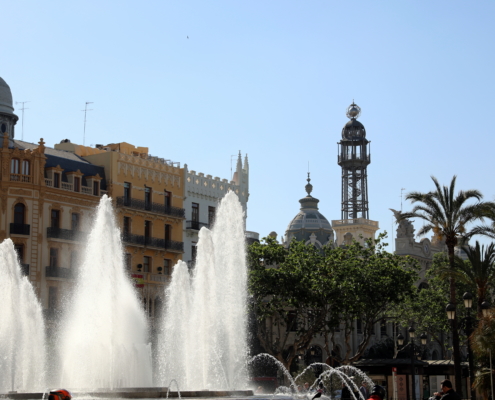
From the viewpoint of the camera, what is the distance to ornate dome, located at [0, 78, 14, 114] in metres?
A: 53.4

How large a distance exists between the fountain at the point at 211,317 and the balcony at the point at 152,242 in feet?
49.4

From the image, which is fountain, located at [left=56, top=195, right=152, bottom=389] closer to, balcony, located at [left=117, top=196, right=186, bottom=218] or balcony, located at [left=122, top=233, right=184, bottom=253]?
balcony, located at [left=122, top=233, right=184, bottom=253]

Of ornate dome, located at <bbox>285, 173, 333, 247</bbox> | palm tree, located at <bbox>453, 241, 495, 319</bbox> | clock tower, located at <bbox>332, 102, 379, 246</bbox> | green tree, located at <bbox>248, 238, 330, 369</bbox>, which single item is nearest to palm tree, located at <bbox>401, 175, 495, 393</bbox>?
palm tree, located at <bbox>453, 241, 495, 319</bbox>

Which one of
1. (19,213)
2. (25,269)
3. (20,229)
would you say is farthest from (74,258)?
(19,213)

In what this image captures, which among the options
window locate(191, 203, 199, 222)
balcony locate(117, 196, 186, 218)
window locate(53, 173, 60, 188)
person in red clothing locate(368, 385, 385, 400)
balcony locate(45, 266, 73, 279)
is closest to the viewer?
person in red clothing locate(368, 385, 385, 400)

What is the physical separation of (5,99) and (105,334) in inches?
1125

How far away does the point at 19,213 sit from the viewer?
162 feet

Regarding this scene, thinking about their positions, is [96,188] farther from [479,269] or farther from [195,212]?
[479,269]

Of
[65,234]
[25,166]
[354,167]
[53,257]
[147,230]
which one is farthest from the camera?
[354,167]

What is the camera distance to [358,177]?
116000mm

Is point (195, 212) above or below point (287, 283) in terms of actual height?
above

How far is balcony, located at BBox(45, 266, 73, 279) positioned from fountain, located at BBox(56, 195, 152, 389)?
15263 millimetres

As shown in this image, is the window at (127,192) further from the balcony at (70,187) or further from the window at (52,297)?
the window at (52,297)

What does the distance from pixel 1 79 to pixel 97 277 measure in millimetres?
26750
